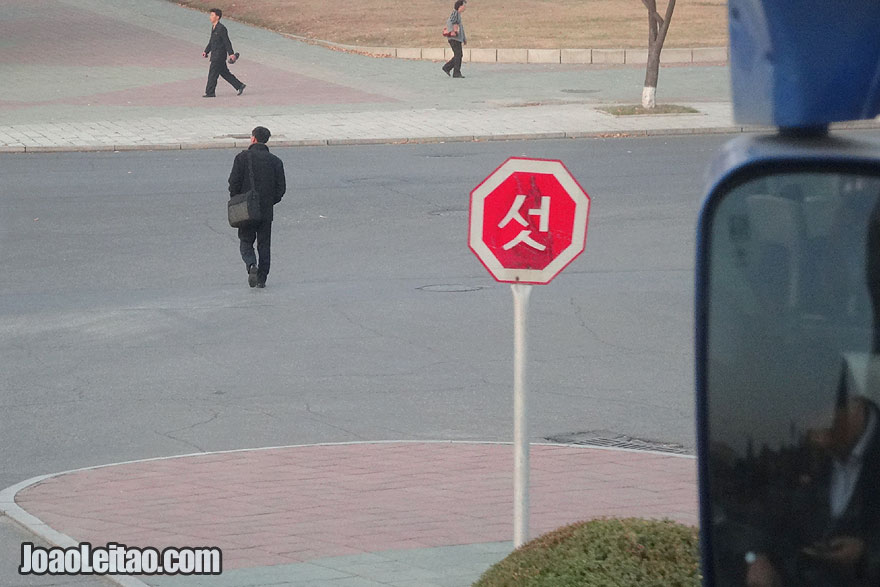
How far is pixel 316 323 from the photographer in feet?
39.9

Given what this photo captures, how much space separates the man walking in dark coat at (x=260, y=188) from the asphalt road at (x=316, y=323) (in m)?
0.31

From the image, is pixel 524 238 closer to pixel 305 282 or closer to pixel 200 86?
pixel 305 282

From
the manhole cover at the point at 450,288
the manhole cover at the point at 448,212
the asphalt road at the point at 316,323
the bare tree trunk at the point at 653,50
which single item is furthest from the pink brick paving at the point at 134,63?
the manhole cover at the point at 450,288

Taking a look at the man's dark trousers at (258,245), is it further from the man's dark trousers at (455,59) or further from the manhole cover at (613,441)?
the man's dark trousers at (455,59)

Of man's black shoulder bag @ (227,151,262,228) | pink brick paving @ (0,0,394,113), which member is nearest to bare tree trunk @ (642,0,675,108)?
pink brick paving @ (0,0,394,113)

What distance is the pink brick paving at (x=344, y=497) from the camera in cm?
669

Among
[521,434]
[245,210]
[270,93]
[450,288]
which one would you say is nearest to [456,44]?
[270,93]

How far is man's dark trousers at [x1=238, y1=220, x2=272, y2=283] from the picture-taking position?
13812 millimetres

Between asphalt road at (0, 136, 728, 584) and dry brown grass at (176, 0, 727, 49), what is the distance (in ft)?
66.1

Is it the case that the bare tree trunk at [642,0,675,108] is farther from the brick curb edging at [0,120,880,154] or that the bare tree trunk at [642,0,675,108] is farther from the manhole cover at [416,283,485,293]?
the manhole cover at [416,283,485,293]

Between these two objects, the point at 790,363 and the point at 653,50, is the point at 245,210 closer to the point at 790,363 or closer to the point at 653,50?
the point at 790,363

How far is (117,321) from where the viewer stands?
40.4 ft

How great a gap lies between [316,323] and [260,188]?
8.91ft

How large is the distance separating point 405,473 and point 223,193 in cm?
1172
